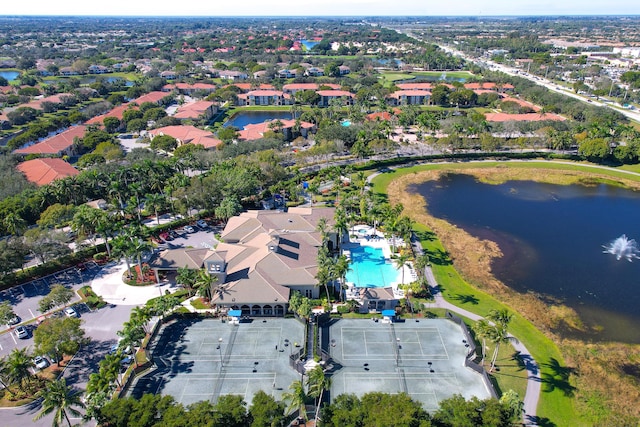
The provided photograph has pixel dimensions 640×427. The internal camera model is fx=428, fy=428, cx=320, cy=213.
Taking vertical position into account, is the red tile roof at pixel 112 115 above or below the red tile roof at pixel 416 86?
below

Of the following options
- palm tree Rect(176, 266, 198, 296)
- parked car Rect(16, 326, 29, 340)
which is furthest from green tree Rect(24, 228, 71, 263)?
palm tree Rect(176, 266, 198, 296)

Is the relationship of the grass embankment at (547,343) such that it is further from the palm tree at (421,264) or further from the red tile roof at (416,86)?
the red tile roof at (416,86)

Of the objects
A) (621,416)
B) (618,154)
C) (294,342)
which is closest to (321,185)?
(294,342)

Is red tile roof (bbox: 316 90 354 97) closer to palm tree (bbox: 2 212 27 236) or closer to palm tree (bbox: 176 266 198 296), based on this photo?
palm tree (bbox: 2 212 27 236)

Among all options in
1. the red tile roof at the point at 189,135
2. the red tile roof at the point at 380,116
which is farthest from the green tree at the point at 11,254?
the red tile roof at the point at 380,116

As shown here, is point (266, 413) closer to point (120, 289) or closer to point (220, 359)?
point (220, 359)

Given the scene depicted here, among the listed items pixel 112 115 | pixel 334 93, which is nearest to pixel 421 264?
pixel 112 115
